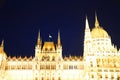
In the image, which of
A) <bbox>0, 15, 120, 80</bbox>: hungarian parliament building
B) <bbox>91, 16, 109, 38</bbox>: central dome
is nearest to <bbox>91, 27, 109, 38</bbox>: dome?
<bbox>91, 16, 109, 38</bbox>: central dome

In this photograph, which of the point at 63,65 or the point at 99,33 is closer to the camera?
the point at 63,65

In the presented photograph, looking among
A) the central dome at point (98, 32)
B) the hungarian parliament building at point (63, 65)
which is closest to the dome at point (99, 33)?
the central dome at point (98, 32)

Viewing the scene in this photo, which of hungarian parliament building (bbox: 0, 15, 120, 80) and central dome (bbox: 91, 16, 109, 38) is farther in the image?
central dome (bbox: 91, 16, 109, 38)

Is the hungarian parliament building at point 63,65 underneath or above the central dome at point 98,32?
underneath

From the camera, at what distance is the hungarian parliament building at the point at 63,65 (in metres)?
70.5

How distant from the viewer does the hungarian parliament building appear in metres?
70.5

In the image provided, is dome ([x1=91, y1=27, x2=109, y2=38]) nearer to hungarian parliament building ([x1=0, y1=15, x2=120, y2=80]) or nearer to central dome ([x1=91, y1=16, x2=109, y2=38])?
central dome ([x1=91, y1=16, x2=109, y2=38])

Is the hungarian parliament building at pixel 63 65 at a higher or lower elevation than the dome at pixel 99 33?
lower

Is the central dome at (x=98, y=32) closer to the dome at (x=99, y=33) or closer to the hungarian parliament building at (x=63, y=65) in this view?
the dome at (x=99, y=33)

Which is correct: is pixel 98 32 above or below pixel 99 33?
above

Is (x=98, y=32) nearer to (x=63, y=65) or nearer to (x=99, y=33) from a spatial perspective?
(x=99, y=33)

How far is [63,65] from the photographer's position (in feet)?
250

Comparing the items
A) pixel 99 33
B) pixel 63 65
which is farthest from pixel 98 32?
pixel 63 65

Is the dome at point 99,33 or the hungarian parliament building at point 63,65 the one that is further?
the dome at point 99,33
